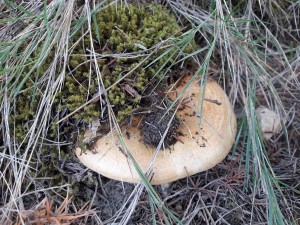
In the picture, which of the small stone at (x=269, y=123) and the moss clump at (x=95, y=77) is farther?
the small stone at (x=269, y=123)

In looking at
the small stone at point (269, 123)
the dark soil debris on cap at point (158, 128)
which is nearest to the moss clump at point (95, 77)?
the dark soil debris on cap at point (158, 128)

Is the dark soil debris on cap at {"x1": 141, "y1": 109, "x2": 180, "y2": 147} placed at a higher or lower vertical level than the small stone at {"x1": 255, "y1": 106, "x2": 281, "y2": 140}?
higher

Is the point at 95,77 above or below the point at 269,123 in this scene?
above

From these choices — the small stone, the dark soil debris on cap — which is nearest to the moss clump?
the dark soil debris on cap

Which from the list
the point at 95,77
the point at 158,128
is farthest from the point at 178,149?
the point at 95,77

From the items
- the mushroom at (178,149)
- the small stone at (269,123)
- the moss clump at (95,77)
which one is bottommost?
the small stone at (269,123)

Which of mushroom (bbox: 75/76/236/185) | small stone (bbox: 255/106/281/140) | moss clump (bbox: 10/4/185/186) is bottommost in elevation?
small stone (bbox: 255/106/281/140)

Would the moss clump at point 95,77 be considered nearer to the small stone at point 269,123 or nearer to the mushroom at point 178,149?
the mushroom at point 178,149

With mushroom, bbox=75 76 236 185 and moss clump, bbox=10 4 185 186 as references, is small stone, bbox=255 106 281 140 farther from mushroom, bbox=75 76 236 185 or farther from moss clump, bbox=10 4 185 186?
moss clump, bbox=10 4 185 186

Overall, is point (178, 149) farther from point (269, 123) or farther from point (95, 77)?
point (269, 123)
